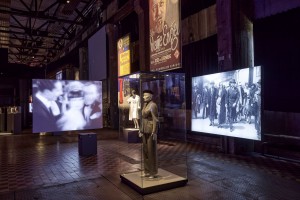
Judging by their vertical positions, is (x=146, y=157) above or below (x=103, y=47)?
below

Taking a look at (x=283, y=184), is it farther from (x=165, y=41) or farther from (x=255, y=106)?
(x=165, y=41)

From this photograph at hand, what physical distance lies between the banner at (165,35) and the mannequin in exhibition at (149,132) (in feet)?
11.8

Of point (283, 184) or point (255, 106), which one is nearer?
point (283, 184)

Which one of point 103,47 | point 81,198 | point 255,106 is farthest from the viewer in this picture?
point 103,47

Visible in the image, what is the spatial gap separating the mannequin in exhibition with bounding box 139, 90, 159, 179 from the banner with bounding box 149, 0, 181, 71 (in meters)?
3.61

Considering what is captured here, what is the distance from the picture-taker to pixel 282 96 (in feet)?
21.4

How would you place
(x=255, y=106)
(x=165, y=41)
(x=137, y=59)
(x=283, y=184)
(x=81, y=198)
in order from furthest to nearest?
(x=137, y=59), (x=165, y=41), (x=255, y=106), (x=283, y=184), (x=81, y=198)

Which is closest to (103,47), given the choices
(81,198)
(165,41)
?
(165,41)

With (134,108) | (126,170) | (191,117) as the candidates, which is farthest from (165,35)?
(126,170)

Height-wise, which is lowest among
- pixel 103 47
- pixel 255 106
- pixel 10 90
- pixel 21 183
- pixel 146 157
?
pixel 21 183

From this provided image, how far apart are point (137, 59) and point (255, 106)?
25.6 ft

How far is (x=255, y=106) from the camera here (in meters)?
6.26

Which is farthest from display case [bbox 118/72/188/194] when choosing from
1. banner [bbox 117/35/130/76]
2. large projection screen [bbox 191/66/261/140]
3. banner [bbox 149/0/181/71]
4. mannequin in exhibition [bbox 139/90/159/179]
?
banner [bbox 117/35/130/76]

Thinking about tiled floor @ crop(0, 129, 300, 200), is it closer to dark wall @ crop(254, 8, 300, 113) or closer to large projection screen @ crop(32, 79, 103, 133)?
dark wall @ crop(254, 8, 300, 113)
